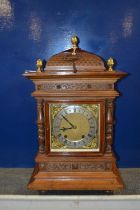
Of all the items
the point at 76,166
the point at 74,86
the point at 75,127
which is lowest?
the point at 76,166

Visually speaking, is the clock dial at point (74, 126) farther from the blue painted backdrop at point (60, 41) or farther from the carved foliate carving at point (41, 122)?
the blue painted backdrop at point (60, 41)

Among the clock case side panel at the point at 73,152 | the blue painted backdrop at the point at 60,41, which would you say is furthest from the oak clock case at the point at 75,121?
the blue painted backdrop at the point at 60,41

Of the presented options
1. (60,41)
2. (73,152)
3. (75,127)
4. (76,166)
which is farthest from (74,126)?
(60,41)

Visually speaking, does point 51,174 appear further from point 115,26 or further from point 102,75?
point 115,26

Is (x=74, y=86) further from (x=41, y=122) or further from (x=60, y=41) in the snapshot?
(x=60, y=41)

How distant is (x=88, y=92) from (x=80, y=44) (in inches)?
20.9

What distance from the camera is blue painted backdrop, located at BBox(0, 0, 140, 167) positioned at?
6.30 ft

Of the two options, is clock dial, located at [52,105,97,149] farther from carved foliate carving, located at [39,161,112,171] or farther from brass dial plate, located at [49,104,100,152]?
carved foliate carving, located at [39,161,112,171]

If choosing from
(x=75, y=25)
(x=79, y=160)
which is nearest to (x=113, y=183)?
(x=79, y=160)

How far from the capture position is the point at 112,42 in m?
1.96

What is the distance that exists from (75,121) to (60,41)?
68 cm

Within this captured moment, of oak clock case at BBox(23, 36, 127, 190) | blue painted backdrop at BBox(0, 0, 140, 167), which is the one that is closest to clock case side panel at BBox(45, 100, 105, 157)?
oak clock case at BBox(23, 36, 127, 190)

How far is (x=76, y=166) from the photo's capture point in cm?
173

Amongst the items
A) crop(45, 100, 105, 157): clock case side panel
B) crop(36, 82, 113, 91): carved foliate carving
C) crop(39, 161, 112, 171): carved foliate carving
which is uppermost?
crop(36, 82, 113, 91): carved foliate carving
